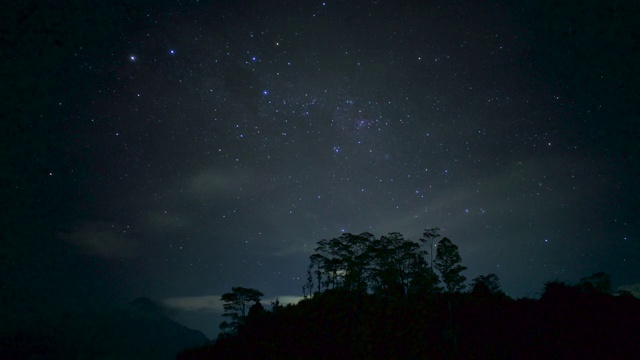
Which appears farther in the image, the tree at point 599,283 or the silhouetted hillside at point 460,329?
the tree at point 599,283

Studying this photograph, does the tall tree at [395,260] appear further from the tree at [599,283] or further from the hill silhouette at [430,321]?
the tree at [599,283]

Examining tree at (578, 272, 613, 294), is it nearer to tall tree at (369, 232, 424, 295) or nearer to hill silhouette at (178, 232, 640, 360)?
hill silhouette at (178, 232, 640, 360)

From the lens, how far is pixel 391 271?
150 ft

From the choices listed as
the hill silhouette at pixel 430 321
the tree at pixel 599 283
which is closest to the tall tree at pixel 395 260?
the hill silhouette at pixel 430 321

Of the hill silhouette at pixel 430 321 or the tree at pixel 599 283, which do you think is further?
the tree at pixel 599 283

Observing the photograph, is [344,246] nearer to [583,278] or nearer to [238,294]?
[238,294]

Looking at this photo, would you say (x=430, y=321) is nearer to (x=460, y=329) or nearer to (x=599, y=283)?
(x=460, y=329)

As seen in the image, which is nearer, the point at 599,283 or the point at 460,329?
the point at 460,329

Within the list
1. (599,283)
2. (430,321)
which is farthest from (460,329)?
(599,283)

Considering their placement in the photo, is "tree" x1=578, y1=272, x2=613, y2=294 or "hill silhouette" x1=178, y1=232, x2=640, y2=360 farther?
"tree" x1=578, y1=272, x2=613, y2=294

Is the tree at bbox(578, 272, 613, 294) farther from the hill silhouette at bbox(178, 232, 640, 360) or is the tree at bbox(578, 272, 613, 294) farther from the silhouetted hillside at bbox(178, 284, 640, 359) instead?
the silhouetted hillside at bbox(178, 284, 640, 359)

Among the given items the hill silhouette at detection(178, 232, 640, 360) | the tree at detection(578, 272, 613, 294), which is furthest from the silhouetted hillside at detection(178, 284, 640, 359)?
the tree at detection(578, 272, 613, 294)

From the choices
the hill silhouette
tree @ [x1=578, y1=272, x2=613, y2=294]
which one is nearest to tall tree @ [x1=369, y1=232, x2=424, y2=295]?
the hill silhouette

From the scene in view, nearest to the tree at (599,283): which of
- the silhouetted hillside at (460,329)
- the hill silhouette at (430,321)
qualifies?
the hill silhouette at (430,321)
